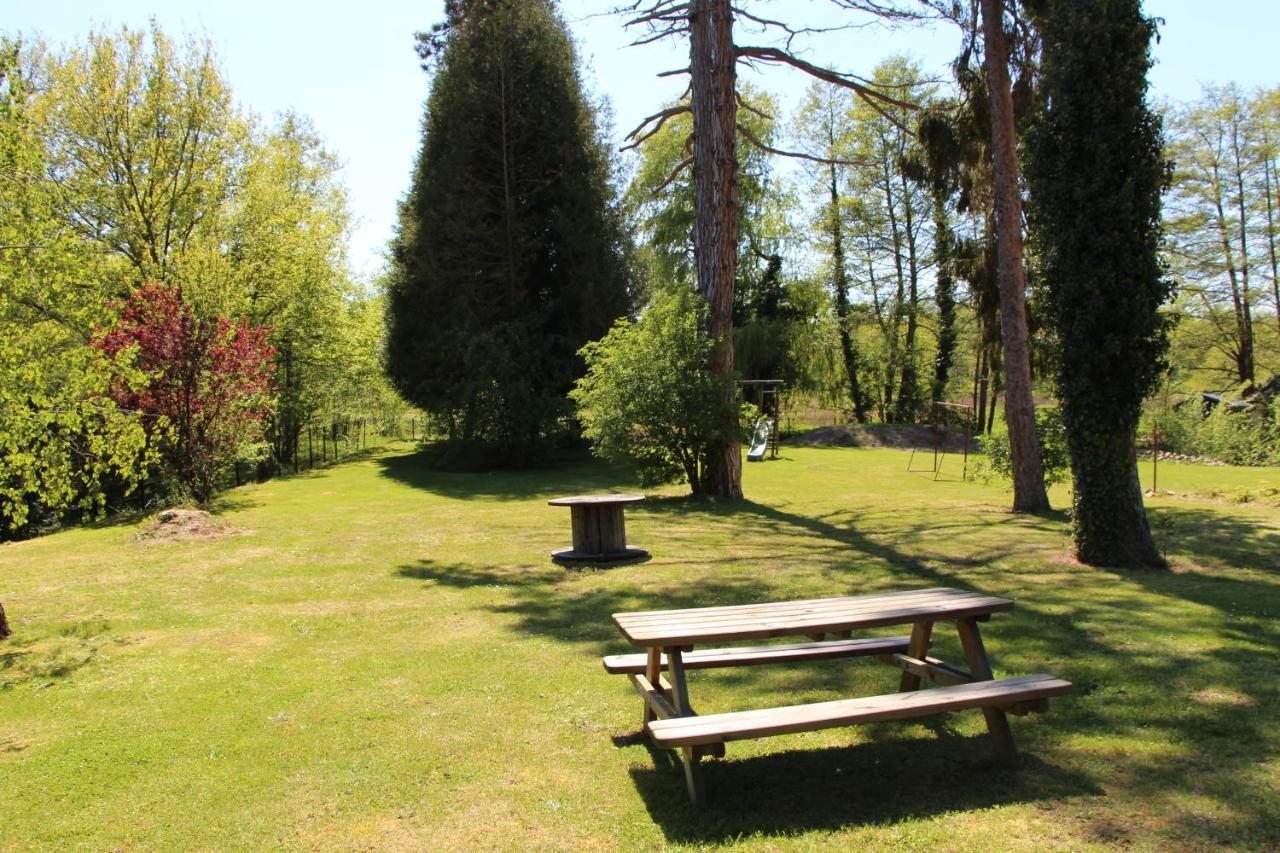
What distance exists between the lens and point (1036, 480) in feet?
44.3

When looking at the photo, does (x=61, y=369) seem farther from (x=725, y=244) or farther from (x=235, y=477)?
(x=235, y=477)

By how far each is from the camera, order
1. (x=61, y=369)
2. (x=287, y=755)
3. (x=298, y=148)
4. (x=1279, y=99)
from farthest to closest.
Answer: (x=1279, y=99) → (x=298, y=148) → (x=61, y=369) → (x=287, y=755)

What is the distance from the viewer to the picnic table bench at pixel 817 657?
3627mm

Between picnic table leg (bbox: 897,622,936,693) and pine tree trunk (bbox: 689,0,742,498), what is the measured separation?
10698 mm

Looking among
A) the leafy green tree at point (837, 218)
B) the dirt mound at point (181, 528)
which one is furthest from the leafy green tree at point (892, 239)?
the dirt mound at point (181, 528)

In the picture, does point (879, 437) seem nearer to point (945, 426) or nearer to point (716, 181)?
point (945, 426)

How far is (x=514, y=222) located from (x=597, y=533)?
53.8ft

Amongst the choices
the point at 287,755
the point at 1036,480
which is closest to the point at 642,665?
the point at 287,755

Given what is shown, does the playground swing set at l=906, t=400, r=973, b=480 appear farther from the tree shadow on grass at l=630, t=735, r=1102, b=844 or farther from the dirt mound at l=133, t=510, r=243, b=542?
the tree shadow on grass at l=630, t=735, r=1102, b=844

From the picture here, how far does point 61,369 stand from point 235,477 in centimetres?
1972

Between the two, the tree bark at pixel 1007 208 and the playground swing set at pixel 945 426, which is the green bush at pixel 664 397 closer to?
the tree bark at pixel 1007 208

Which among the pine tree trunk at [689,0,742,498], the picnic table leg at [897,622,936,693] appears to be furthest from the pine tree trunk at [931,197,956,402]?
the picnic table leg at [897,622,936,693]

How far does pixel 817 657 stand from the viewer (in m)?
4.61

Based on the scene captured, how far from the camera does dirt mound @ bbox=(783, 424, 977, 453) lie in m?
29.9
